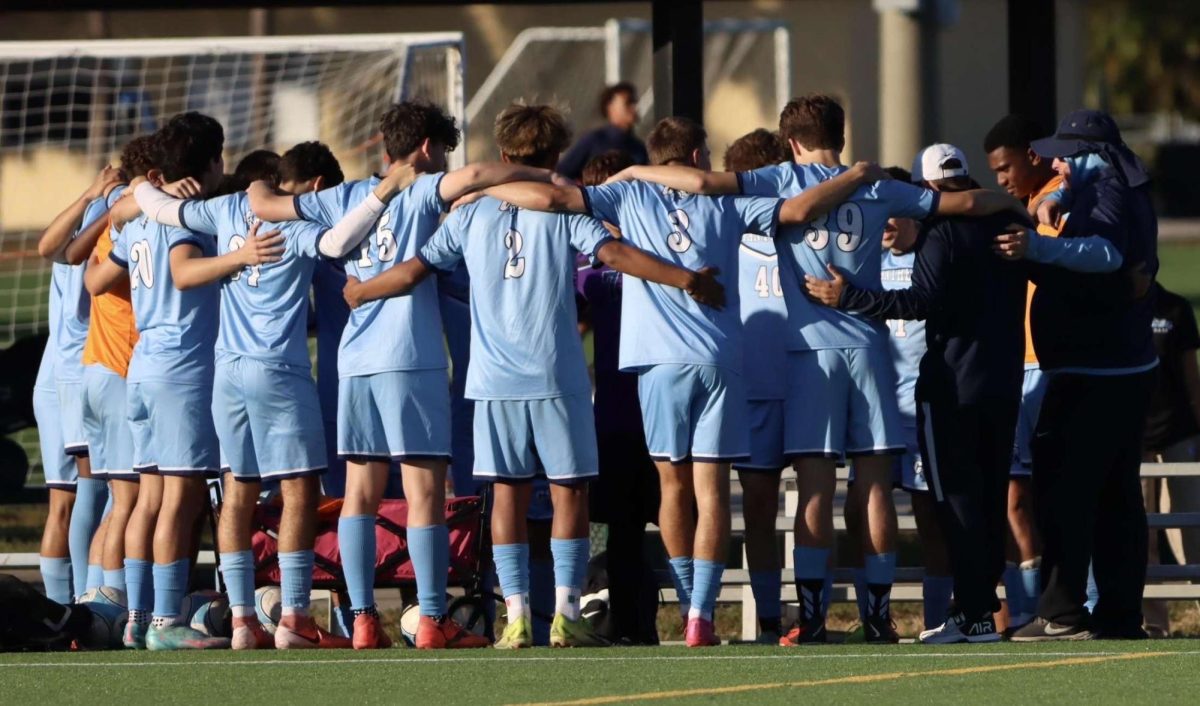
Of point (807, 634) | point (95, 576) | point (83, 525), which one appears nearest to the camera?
point (807, 634)

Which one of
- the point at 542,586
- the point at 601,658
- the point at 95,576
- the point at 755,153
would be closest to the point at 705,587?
the point at 601,658

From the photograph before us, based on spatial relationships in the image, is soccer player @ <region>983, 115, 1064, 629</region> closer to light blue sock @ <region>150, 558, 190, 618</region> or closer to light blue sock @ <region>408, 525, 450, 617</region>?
light blue sock @ <region>408, 525, 450, 617</region>

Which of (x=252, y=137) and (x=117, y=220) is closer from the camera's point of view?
(x=117, y=220)

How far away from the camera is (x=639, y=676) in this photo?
708 cm

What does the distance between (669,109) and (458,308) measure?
7.02ft

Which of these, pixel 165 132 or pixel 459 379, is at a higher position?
pixel 165 132

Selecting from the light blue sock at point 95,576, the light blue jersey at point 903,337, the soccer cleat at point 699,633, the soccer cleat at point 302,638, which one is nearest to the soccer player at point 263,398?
the soccer cleat at point 302,638

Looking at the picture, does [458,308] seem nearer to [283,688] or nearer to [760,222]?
[760,222]

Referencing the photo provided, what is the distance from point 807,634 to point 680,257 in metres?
1.54

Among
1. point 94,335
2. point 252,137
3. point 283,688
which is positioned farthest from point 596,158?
point 252,137

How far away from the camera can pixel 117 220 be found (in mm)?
8789

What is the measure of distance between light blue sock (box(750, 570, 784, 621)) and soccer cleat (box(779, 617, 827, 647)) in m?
0.22

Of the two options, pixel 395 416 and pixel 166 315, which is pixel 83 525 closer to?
pixel 166 315

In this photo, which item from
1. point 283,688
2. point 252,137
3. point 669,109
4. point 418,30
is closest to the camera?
point 283,688
